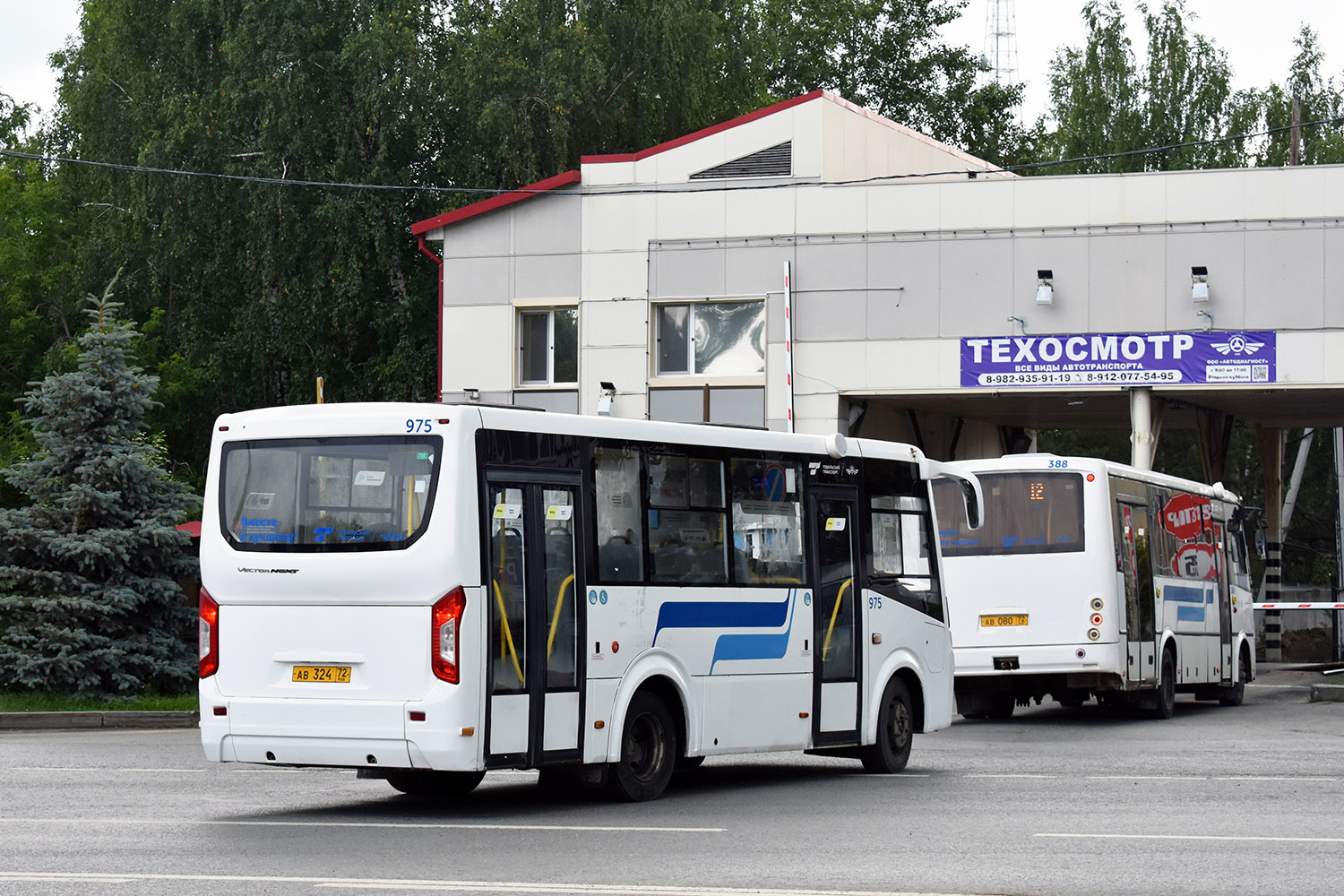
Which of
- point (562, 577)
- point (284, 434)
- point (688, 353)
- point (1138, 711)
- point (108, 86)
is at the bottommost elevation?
point (1138, 711)

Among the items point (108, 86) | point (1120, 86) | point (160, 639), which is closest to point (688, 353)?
point (160, 639)

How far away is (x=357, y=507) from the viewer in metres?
12.3

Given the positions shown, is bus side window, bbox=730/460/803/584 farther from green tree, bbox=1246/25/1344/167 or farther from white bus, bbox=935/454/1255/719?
green tree, bbox=1246/25/1344/167

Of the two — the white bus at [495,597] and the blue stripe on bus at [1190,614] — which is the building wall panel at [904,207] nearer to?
the blue stripe on bus at [1190,614]

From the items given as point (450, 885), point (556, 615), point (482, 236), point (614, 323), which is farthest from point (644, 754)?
point (482, 236)

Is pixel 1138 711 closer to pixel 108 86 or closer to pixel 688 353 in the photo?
pixel 688 353

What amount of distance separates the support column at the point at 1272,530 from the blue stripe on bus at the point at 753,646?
29921mm

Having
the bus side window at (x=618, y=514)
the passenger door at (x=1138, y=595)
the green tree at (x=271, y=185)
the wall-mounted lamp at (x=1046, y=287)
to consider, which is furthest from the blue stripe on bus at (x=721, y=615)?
the green tree at (x=271, y=185)

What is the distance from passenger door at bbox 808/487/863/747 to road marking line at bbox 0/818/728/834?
3.49 metres

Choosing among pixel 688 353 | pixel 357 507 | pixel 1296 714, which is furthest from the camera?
pixel 688 353

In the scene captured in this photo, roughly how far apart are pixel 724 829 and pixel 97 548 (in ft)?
48.3

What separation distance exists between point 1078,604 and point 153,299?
3420cm

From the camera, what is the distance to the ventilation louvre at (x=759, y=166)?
112 feet

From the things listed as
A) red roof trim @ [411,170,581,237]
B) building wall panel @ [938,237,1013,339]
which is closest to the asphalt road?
building wall panel @ [938,237,1013,339]
